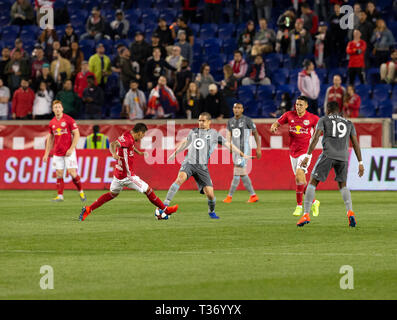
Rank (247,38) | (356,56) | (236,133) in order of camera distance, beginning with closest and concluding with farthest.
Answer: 1. (236,133)
2. (356,56)
3. (247,38)

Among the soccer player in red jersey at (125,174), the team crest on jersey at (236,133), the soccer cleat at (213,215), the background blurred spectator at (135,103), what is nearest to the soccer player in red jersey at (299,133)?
the soccer cleat at (213,215)

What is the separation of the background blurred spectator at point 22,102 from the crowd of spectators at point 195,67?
1.4 inches

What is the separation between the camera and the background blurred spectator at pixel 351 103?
2758 centimetres

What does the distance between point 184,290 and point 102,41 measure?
26.9 m

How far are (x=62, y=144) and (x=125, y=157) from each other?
6785mm

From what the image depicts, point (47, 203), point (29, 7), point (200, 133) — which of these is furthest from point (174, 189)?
point (29, 7)

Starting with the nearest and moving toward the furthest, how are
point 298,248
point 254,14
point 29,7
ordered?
point 298,248
point 254,14
point 29,7

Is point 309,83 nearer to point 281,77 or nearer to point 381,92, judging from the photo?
point 381,92

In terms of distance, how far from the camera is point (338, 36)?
98.9 ft

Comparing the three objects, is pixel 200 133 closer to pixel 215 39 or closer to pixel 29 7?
pixel 215 39

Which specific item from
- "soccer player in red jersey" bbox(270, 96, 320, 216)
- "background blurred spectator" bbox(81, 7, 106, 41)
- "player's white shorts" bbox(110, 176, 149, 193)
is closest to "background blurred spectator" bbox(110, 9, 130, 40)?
"background blurred spectator" bbox(81, 7, 106, 41)

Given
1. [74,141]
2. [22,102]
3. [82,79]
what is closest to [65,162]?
[74,141]

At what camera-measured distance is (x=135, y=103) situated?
97.3 feet

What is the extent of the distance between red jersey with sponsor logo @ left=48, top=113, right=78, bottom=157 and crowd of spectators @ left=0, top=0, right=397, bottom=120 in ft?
20.9
